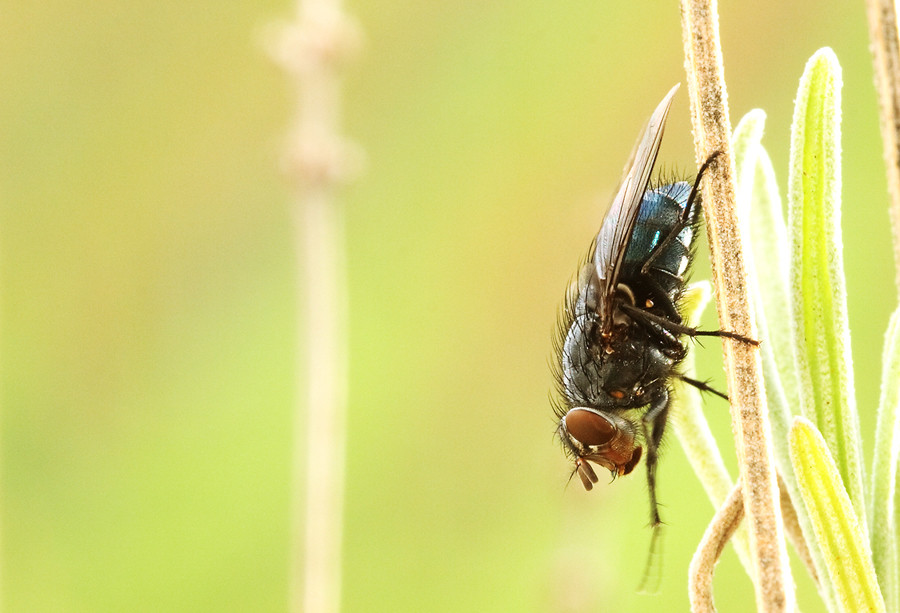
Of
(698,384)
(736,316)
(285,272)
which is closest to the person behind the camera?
(736,316)

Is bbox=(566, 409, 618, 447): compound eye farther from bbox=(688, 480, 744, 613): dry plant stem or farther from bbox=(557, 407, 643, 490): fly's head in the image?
bbox=(688, 480, 744, 613): dry plant stem

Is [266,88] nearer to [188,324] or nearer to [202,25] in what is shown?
[202,25]

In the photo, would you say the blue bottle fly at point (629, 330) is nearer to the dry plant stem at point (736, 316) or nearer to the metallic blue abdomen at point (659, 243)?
the metallic blue abdomen at point (659, 243)

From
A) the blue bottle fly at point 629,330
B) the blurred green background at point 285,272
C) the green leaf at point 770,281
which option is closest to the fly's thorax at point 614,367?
the blue bottle fly at point 629,330

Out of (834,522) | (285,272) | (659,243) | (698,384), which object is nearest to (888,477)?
(834,522)

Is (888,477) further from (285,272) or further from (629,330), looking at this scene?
(285,272)

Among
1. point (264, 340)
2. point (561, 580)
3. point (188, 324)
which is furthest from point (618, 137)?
point (561, 580)
